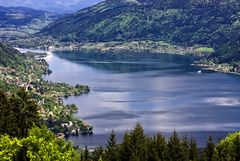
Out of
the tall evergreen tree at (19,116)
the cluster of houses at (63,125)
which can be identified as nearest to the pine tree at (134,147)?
the tall evergreen tree at (19,116)

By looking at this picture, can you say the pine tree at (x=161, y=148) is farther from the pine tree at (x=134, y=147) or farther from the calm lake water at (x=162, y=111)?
the calm lake water at (x=162, y=111)

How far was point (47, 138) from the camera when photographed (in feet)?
168

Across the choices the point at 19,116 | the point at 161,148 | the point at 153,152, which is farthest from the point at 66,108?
the point at 153,152

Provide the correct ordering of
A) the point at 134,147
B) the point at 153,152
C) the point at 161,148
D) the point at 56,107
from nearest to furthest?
the point at 134,147 → the point at 153,152 → the point at 161,148 → the point at 56,107

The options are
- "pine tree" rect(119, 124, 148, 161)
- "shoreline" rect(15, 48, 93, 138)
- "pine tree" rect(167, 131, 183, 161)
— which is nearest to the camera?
"pine tree" rect(119, 124, 148, 161)

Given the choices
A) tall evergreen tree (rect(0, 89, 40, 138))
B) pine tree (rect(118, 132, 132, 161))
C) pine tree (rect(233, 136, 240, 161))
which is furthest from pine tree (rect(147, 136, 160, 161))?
tall evergreen tree (rect(0, 89, 40, 138))

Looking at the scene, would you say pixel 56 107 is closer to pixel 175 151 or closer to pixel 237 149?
pixel 237 149

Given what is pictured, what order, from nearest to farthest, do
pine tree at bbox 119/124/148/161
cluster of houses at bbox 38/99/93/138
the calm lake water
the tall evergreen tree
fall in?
pine tree at bbox 119/124/148/161
the tall evergreen tree
cluster of houses at bbox 38/99/93/138
the calm lake water

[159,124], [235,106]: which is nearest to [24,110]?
[159,124]

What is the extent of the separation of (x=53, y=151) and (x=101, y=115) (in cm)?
10677

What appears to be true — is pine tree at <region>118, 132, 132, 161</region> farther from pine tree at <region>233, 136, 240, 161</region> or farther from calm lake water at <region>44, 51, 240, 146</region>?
calm lake water at <region>44, 51, 240, 146</region>

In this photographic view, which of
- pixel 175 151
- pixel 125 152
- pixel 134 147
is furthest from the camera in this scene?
pixel 125 152

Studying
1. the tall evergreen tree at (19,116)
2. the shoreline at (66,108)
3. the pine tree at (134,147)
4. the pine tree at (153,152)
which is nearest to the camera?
the pine tree at (134,147)

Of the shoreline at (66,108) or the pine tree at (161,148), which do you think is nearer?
the pine tree at (161,148)
